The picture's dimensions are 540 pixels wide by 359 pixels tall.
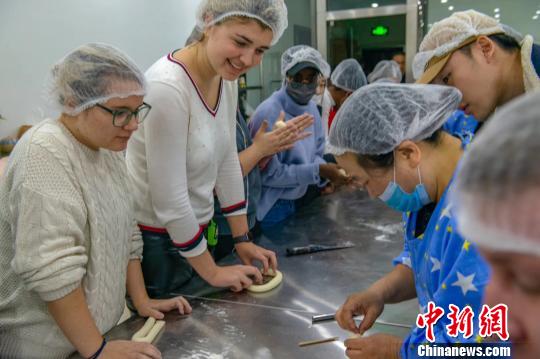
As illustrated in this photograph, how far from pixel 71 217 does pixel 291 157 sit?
4.16ft

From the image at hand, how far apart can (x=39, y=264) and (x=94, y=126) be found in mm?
332

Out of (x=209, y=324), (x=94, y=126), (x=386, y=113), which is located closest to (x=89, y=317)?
(x=209, y=324)

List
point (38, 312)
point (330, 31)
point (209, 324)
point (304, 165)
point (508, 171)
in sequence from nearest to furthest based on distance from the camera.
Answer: point (508, 171) < point (38, 312) < point (209, 324) < point (304, 165) < point (330, 31)

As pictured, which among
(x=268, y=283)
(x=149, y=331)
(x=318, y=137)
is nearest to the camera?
(x=149, y=331)

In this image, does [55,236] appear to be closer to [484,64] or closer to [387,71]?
[484,64]

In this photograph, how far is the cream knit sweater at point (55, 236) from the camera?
2.81 feet

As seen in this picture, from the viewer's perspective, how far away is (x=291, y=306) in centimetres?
124

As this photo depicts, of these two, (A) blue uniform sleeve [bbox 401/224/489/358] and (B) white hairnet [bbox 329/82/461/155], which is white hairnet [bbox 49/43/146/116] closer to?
(B) white hairnet [bbox 329/82/461/155]

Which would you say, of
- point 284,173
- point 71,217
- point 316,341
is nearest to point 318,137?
point 284,173

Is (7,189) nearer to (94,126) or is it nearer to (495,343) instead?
(94,126)

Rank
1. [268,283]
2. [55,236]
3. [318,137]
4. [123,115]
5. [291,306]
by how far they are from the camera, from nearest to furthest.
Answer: [55,236] → [123,115] → [291,306] → [268,283] → [318,137]

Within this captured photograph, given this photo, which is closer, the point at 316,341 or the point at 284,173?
the point at 316,341

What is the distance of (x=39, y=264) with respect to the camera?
0.85 m

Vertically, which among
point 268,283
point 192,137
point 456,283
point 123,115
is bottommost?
point 268,283
